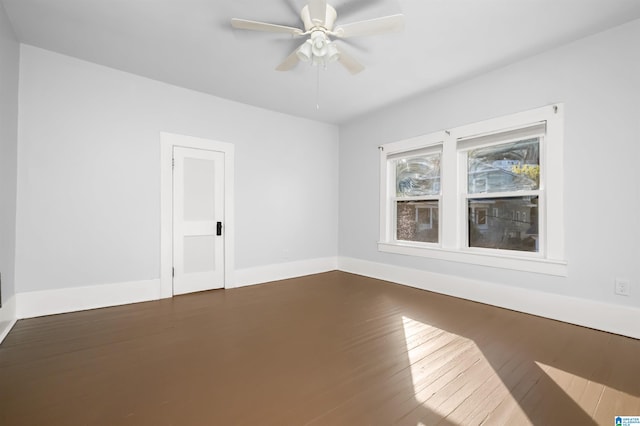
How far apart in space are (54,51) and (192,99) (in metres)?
1.41

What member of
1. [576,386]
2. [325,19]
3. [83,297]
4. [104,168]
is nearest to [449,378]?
[576,386]

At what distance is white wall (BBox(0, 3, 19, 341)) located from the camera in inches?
93.8

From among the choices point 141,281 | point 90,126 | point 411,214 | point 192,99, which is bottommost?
point 141,281

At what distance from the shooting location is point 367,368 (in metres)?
1.98

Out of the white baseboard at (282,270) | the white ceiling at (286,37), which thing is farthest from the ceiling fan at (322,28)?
the white baseboard at (282,270)

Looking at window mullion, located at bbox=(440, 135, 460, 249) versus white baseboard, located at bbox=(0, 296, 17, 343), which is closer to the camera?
white baseboard, located at bbox=(0, 296, 17, 343)

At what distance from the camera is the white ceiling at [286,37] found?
2295 millimetres

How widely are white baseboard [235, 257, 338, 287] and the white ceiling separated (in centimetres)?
271

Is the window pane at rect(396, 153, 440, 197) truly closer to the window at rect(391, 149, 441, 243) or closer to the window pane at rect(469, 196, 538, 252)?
the window at rect(391, 149, 441, 243)

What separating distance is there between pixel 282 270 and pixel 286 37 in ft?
11.1

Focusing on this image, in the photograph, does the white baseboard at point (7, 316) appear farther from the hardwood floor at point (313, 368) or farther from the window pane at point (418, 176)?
the window pane at point (418, 176)

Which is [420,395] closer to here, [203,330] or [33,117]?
[203,330]

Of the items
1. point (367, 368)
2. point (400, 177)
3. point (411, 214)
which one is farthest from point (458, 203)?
point (367, 368)

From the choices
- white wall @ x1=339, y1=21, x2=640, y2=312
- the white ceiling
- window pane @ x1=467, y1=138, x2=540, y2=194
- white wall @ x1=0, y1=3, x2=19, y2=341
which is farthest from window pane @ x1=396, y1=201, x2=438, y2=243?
white wall @ x1=0, y1=3, x2=19, y2=341
